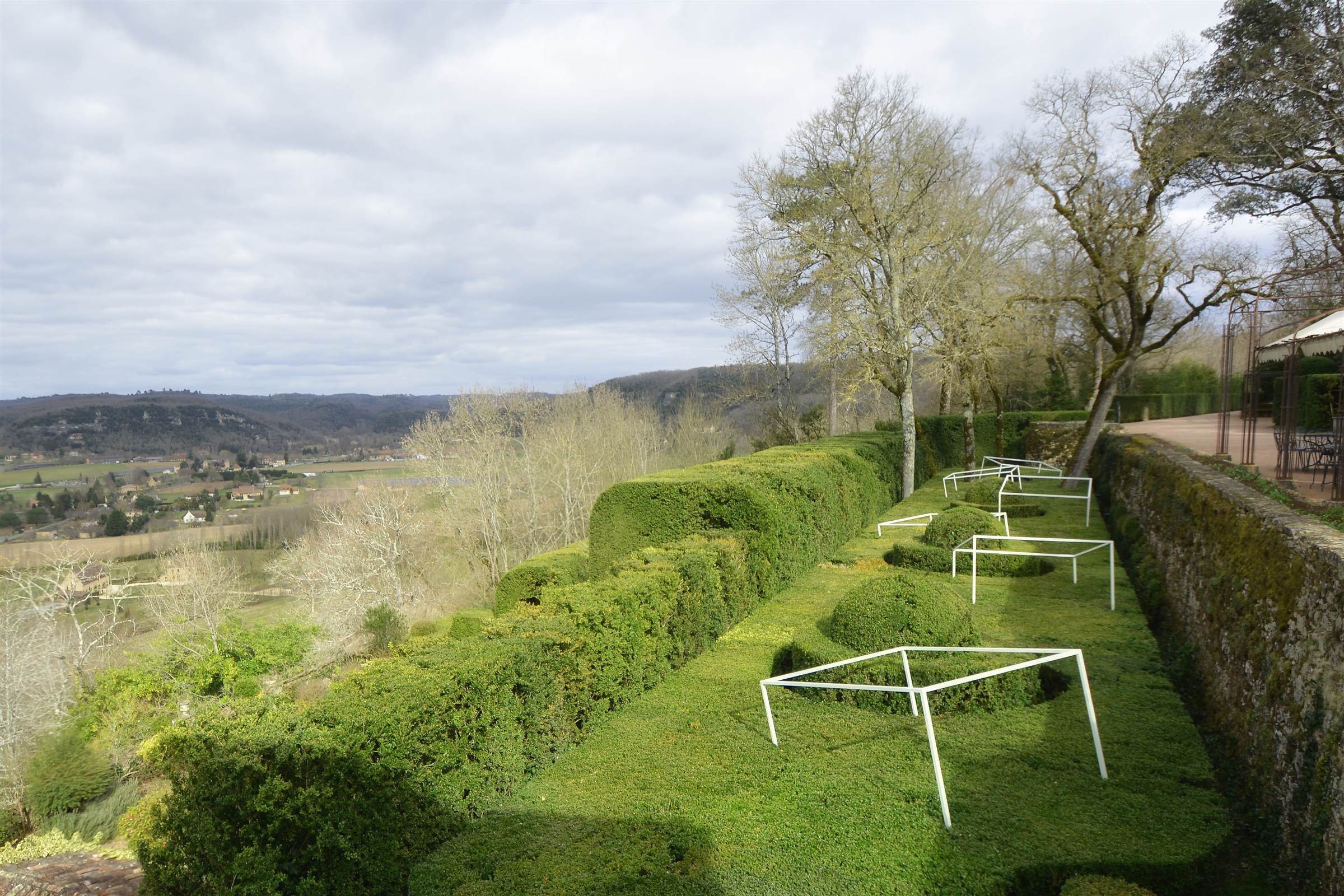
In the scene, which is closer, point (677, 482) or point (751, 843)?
point (751, 843)

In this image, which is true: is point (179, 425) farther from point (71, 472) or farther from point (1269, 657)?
point (1269, 657)

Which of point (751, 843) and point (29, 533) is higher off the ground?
point (751, 843)

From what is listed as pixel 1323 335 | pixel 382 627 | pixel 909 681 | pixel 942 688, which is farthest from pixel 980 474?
pixel 942 688

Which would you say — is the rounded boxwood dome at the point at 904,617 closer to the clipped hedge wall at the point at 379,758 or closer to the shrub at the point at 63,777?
the clipped hedge wall at the point at 379,758

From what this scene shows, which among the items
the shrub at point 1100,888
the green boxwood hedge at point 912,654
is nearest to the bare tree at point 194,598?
the green boxwood hedge at point 912,654

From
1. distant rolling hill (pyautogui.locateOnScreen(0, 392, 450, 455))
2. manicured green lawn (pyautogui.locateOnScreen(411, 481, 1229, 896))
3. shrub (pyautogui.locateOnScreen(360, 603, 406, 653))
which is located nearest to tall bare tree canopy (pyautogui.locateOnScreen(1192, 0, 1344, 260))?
manicured green lawn (pyautogui.locateOnScreen(411, 481, 1229, 896))

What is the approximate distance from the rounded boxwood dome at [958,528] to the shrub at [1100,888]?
358 inches

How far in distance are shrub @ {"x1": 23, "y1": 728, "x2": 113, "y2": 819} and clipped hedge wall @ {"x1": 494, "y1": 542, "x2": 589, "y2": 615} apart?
11.2 metres

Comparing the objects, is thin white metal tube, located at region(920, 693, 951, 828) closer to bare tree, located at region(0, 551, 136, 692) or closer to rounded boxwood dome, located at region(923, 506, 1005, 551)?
rounded boxwood dome, located at region(923, 506, 1005, 551)

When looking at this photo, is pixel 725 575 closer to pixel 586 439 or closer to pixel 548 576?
pixel 548 576

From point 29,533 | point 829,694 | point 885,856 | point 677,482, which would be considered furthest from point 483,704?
point 29,533

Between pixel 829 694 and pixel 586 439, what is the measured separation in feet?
104

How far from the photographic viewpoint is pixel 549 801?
549 centimetres

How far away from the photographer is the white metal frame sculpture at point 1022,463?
21.9 metres
